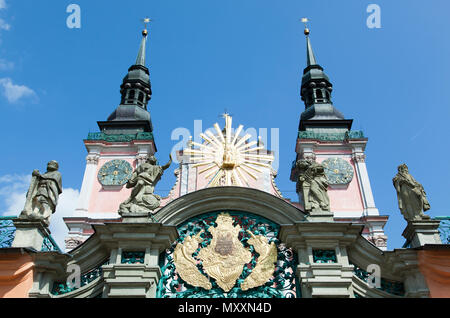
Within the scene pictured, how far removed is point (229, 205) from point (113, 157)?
15.5 metres

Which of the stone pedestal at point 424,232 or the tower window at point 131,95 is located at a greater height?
the tower window at point 131,95

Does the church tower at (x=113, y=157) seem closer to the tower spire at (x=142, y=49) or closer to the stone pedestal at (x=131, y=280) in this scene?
the tower spire at (x=142, y=49)

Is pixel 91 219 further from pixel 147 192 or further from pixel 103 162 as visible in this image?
pixel 147 192

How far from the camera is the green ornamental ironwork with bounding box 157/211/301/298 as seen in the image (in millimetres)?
7422

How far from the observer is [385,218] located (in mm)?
19391

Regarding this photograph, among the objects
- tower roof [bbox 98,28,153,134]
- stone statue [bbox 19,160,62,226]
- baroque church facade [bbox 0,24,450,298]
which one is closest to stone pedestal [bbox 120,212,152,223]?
baroque church facade [bbox 0,24,450,298]

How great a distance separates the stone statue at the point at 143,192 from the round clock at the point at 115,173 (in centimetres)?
1303

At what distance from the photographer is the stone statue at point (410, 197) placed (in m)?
8.01

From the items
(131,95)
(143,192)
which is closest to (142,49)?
(131,95)

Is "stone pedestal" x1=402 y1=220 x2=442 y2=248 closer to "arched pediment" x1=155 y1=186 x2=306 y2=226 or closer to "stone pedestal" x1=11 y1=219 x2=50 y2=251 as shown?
"arched pediment" x1=155 y1=186 x2=306 y2=226

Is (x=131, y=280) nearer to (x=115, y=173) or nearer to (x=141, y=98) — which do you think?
(x=115, y=173)

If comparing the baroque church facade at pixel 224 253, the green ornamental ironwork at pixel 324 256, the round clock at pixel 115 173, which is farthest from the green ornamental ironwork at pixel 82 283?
the round clock at pixel 115 173

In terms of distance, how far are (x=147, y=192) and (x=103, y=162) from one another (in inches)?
585
